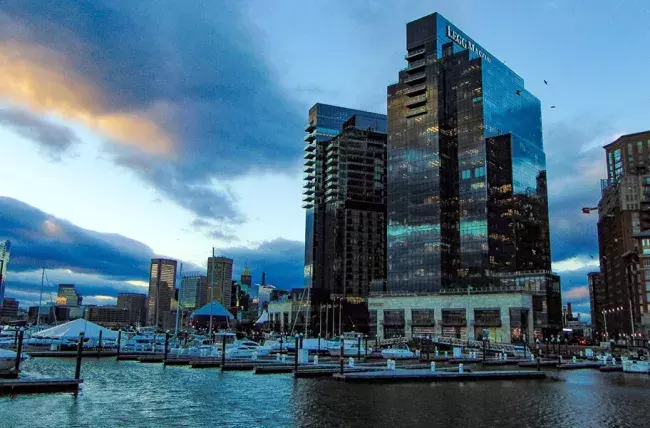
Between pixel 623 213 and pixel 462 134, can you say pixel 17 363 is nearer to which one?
pixel 462 134

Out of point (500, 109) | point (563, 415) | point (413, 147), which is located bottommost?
point (563, 415)

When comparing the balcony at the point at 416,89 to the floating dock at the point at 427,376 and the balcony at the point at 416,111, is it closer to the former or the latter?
the balcony at the point at 416,111

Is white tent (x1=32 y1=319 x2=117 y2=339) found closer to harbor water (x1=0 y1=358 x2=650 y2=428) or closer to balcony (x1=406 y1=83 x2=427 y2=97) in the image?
harbor water (x1=0 y1=358 x2=650 y2=428)

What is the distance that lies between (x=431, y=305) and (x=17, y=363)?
117762 mm

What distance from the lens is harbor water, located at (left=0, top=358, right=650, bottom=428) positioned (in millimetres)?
38625

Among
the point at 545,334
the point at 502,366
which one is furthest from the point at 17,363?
the point at 545,334

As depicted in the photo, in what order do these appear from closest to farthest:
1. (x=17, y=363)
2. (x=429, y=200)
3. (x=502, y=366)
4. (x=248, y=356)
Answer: (x=17, y=363), (x=502, y=366), (x=248, y=356), (x=429, y=200)

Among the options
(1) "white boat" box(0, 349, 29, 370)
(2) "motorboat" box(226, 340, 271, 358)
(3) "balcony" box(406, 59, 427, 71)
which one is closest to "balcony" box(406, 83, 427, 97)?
(3) "balcony" box(406, 59, 427, 71)

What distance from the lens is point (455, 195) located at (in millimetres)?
179375

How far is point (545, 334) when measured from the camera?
154 m

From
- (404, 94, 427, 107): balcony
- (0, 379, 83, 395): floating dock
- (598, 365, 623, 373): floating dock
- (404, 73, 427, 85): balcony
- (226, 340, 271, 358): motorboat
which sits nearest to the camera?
(0, 379, 83, 395): floating dock

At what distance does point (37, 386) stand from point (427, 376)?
40.2 m

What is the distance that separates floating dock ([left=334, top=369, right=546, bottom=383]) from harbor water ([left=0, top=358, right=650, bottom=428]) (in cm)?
274

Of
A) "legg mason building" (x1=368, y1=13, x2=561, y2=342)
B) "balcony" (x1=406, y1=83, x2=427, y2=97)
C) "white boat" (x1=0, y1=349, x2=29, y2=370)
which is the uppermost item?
"balcony" (x1=406, y1=83, x2=427, y2=97)
